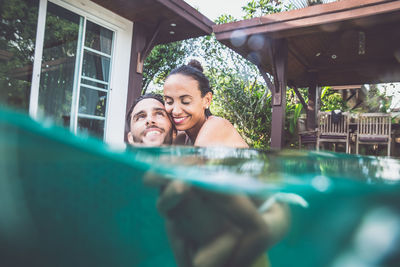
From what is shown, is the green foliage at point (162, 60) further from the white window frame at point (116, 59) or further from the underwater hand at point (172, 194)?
the underwater hand at point (172, 194)

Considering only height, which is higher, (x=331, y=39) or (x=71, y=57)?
(x=331, y=39)

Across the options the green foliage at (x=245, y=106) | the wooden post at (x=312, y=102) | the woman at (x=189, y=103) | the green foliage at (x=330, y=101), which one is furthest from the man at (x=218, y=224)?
the green foliage at (x=330, y=101)

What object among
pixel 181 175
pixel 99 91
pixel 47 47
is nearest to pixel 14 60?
pixel 47 47

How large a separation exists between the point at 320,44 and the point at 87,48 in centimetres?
414

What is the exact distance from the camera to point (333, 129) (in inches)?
241

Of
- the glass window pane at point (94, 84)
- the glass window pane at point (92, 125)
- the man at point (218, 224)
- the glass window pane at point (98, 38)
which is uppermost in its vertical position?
the glass window pane at point (98, 38)

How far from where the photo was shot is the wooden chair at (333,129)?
19.8ft

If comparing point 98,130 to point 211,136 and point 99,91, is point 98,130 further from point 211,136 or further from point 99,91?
point 211,136

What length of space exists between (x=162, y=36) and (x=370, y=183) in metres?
5.20

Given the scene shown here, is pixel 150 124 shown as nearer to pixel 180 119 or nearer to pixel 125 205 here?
pixel 180 119

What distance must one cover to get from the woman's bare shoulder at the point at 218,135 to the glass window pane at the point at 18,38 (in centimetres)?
240

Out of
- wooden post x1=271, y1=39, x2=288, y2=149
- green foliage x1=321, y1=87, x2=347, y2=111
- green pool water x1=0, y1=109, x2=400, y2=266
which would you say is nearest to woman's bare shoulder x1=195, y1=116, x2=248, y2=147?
green pool water x1=0, y1=109, x2=400, y2=266

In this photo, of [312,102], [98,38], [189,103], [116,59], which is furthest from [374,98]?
[189,103]

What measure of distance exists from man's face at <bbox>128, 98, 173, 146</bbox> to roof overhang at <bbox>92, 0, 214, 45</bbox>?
8.74 ft
